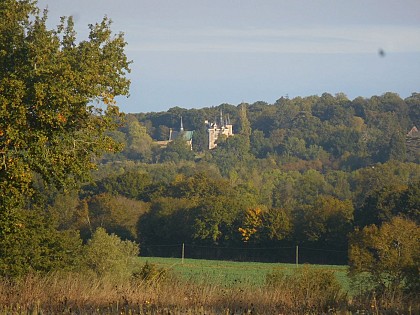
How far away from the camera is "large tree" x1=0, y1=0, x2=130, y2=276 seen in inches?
619

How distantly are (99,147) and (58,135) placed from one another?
1.03 m

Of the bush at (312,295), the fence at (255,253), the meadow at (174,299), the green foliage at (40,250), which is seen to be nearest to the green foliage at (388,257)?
the bush at (312,295)

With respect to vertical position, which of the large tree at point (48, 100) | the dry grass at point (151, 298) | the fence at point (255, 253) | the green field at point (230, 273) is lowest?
the fence at point (255, 253)

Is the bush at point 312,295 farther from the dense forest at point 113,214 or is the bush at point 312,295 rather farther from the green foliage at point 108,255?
the green foliage at point 108,255

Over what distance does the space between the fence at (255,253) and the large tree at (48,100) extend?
139 ft

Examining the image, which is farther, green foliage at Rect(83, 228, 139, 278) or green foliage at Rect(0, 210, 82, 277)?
green foliage at Rect(83, 228, 139, 278)

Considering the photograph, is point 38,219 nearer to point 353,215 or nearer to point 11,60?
point 11,60

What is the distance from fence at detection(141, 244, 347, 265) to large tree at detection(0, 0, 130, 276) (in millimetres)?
42395

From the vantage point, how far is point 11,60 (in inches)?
687

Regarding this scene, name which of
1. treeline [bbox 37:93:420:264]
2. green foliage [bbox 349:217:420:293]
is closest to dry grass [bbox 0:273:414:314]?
green foliage [bbox 349:217:420:293]

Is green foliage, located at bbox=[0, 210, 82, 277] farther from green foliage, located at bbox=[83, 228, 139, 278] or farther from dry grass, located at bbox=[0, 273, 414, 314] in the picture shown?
dry grass, located at bbox=[0, 273, 414, 314]

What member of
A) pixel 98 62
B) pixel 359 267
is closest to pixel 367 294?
pixel 98 62

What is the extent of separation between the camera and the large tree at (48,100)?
1572cm

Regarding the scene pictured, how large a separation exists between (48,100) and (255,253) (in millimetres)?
53408
